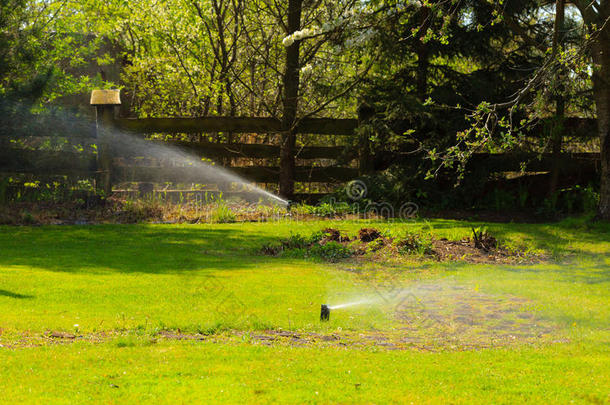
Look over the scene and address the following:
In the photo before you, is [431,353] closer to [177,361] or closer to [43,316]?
[177,361]

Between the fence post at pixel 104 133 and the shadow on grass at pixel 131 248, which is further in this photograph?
the fence post at pixel 104 133

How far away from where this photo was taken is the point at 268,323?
5707 mm

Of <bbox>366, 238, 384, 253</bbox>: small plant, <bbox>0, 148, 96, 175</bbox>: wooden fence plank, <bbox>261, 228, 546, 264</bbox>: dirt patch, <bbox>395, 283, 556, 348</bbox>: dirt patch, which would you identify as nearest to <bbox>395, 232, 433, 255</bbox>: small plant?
<bbox>261, 228, 546, 264</bbox>: dirt patch

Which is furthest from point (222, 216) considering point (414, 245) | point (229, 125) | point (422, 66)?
point (422, 66)

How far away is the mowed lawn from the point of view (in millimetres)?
4012

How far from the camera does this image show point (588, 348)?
5074 mm

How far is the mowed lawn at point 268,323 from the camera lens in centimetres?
401

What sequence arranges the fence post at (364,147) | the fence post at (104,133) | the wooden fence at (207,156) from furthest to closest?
the fence post at (364,147)
the fence post at (104,133)
the wooden fence at (207,156)

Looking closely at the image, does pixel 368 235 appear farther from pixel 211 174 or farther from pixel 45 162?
pixel 45 162

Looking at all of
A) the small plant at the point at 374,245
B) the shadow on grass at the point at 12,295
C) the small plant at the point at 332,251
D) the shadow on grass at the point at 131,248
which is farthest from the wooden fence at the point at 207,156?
the shadow on grass at the point at 12,295

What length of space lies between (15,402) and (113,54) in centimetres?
2074

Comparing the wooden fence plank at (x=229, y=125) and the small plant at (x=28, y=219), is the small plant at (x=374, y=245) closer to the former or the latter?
the wooden fence plank at (x=229, y=125)

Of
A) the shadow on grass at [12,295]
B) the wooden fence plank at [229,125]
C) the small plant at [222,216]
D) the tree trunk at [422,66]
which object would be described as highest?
the tree trunk at [422,66]

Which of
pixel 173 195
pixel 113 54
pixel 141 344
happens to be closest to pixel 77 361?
pixel 141 344
